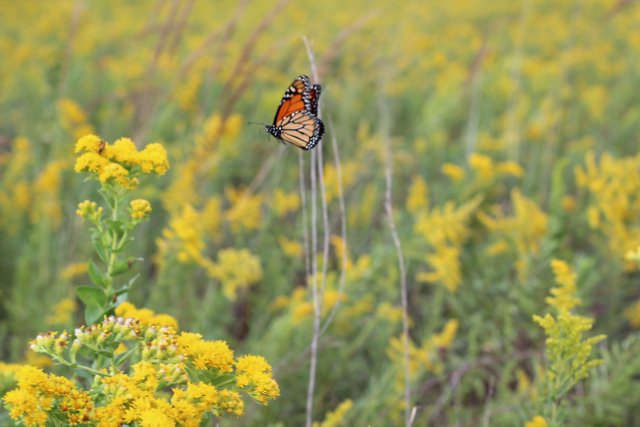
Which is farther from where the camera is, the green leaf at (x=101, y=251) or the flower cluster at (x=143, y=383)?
the green leaf at (x=101, y=251)

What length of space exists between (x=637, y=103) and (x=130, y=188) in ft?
15.0

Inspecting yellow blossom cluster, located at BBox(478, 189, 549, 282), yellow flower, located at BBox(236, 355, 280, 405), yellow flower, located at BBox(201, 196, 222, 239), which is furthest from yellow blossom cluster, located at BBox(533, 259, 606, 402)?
yellow flower, located at BBox(201, 196, 222, 239)

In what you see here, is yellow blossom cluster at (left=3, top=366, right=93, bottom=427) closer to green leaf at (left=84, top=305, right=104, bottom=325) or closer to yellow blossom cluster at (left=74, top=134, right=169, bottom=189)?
green leaf at (left=84, top=305, right=104, bottom=325)

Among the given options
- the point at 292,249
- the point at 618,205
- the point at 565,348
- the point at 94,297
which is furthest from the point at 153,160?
the point at 618,205

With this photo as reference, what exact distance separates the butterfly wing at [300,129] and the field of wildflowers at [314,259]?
0.06 meters

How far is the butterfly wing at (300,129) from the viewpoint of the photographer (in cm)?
172

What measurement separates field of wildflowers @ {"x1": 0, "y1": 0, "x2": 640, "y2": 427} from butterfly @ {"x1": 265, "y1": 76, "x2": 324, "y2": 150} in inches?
3.0

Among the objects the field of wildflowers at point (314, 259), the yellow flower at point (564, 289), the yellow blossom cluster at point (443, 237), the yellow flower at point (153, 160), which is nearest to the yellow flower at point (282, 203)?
the field of wildflowers at point (314, 259)

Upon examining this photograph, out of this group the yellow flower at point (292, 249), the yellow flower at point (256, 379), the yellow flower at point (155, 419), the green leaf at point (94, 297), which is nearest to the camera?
the yellow flower at point (155, 419)

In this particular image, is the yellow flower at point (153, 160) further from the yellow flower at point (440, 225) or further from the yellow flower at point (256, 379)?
the yellow flower at point (440, 225)

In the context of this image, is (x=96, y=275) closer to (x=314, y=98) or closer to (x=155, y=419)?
(x=155, y=419)

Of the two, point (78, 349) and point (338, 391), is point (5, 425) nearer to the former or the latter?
point (78, 349)

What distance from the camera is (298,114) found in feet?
5.90

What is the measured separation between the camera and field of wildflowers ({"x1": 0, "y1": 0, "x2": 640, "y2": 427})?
1424mm
